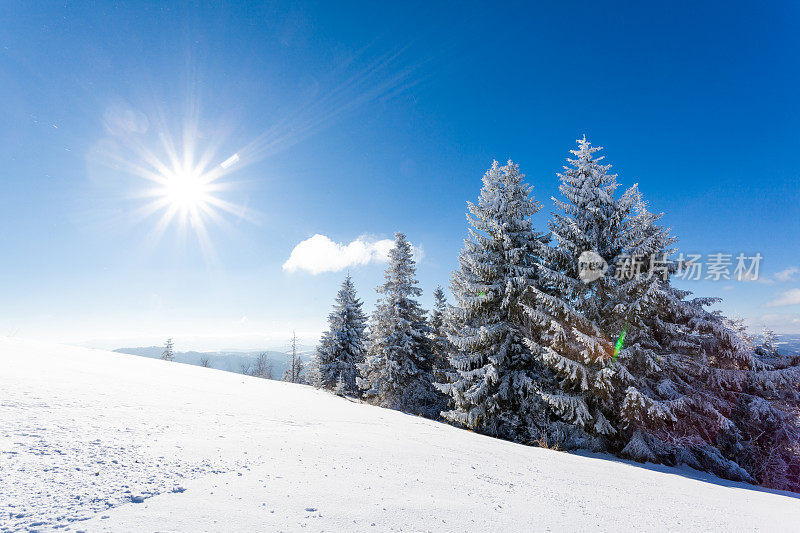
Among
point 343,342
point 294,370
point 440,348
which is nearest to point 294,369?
point 294,370

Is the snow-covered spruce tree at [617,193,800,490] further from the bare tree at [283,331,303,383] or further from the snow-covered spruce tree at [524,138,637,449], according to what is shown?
the bare tree at [283,331,303,383]

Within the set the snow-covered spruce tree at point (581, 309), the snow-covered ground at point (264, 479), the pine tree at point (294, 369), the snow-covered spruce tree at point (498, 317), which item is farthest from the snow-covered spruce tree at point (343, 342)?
the pine tree at point (294, 369)

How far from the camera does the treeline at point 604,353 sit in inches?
379

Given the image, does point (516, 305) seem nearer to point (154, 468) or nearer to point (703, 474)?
point (703, 474)

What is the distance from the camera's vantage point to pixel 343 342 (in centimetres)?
2583

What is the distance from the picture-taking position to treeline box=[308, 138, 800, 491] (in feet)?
31.6

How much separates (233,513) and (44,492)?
1082 millimetres

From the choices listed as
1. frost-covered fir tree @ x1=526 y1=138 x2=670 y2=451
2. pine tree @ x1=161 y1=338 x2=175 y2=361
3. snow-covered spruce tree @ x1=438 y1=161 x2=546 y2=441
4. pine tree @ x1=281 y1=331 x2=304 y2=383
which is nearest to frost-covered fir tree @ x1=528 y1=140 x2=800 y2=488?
frost-covered fir tree @ x1=526 y1=138 x2=670 y2=451

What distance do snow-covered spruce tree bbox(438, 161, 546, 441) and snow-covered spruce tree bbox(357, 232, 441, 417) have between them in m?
4.92

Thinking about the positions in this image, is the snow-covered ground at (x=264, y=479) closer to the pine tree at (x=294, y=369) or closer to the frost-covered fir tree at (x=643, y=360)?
the frost-covered fir tree at (x=643, y=360)

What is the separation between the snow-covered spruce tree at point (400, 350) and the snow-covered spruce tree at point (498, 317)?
4923 millimetres

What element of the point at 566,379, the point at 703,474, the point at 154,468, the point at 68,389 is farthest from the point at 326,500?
the point at 703,474

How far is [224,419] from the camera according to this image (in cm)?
440

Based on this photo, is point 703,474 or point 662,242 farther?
point 662,242
